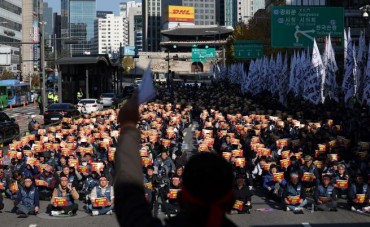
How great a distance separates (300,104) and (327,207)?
20.2 m

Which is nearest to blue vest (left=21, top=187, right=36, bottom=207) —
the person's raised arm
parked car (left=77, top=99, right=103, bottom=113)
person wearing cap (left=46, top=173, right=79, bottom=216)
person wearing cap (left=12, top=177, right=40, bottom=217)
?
person wearing cap (left=12, top=177, right=40, bottom=217)

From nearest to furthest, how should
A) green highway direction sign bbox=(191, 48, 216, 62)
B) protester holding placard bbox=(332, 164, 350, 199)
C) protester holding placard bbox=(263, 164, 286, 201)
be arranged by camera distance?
protester holding placard bbox=(263, 164, 286, 201)
protester holding placard bbox=(332, 164, 350, 199)
green highway direction sign bbox=(191, 48, 216, 62)

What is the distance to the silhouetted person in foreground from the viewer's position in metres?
2.39

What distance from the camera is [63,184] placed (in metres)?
15.8

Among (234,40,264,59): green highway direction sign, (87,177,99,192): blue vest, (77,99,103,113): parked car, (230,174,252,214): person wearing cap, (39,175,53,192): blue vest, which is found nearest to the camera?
(230,174,252,214): person wearing cap

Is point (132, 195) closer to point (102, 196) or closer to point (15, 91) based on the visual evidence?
point (102, 196)

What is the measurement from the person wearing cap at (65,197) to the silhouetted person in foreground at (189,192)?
13397mm

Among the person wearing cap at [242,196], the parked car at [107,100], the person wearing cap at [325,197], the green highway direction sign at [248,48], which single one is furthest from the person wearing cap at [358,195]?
the parked car at [107,100]

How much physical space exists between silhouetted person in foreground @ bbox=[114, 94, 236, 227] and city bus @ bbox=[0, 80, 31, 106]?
58911 millimetres

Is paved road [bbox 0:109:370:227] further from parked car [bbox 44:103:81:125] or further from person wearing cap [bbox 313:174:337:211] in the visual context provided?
parked car [bbox 44:103:81:125]

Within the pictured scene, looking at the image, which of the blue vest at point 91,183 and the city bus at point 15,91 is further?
the city bus at point 15,91

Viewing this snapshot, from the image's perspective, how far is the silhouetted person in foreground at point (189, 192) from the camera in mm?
2389

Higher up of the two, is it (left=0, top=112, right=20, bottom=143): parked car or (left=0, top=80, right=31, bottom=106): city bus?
(left=0, top=80, right=31, bottom=106): city bus

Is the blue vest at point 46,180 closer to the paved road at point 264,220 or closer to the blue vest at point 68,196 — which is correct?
the paved road at point 264,220
